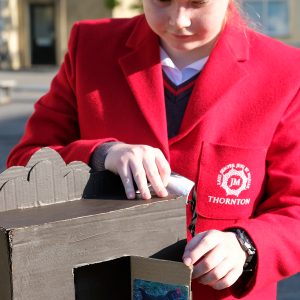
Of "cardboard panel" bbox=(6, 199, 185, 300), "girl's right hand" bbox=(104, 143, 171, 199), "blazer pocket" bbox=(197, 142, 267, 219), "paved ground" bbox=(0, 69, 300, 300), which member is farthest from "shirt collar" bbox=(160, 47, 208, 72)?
"paved ground" bbox=(0, 69, 300, 300)

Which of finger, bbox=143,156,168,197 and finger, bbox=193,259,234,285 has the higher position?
finger, bbox=143,156,168,197

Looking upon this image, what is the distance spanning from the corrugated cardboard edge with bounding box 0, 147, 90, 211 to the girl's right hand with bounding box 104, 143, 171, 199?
6 centimetres

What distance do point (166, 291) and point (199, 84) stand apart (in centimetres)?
54

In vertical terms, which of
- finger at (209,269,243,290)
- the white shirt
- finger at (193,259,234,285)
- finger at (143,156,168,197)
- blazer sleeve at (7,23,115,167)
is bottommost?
finger at (209,269,243,290)

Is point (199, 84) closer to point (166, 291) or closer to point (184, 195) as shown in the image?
point (184, 195)

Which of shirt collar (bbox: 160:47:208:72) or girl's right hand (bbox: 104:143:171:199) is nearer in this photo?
girl's right hand (bbox: 104:143:171:199)

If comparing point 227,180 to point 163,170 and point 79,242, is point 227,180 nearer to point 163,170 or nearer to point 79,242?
point 163,170

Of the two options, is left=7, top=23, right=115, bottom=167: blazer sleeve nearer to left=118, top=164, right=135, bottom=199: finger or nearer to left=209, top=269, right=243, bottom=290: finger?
left=118, top=164, right=135, bottom=199: finger

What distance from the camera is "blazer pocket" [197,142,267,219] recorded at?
1.40 metres

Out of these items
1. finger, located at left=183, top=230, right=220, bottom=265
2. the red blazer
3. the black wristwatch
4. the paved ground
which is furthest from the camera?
the paved ground

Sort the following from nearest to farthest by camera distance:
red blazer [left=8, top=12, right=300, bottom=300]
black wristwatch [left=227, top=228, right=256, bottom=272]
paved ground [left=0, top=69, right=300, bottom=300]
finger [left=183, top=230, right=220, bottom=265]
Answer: finger [left=183, top=230, right=220, bottom=265], black wristwatch [left=227, top=228, right=256, bottom=272], red blazer [left=8, top=12, right=300, bottom=300], paved ground [left=0, top=69, right=300, bottom=300]

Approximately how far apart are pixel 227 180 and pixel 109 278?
1.28ft

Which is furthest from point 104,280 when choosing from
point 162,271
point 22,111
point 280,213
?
point 22,111

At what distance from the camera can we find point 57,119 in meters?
1.50
